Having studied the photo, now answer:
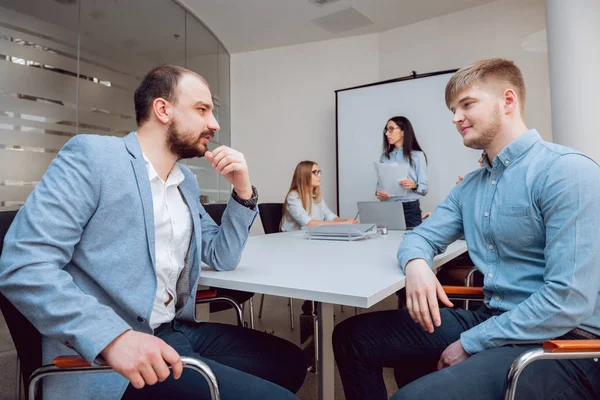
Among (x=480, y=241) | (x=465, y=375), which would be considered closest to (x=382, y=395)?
(x=465, y=375)

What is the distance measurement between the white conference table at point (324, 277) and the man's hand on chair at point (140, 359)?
35 cm

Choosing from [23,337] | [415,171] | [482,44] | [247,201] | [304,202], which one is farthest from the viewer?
[482,44]

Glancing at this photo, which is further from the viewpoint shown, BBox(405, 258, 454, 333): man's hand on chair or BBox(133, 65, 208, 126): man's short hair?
BBox(133, 65, 208, 126): man's short hair

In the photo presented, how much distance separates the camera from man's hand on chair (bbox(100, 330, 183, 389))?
0.77m

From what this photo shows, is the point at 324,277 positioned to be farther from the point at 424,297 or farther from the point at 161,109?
the point at 161,109

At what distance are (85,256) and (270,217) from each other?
240 cm

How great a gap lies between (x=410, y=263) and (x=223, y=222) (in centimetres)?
63

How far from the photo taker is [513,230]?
1.12 metres

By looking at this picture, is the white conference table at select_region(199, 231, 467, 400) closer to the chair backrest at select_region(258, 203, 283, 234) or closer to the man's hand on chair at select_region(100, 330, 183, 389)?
the man's hand on chair at select_region(100, 330, 183, 389)

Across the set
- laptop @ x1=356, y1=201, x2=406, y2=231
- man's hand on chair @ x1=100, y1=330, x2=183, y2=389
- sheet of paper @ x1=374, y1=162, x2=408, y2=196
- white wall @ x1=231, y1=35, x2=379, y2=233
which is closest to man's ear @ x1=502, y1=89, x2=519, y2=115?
man's hand on chair @ x1=100, y1=330, x2=183, y2=389

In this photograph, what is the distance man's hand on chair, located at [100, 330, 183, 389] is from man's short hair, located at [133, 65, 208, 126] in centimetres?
70

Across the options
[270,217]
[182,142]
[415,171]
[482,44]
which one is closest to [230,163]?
[182,142]

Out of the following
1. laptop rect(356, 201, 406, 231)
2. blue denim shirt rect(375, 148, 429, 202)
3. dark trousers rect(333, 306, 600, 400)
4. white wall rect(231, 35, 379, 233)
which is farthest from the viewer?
white wall rect(231, 35, 379, 233)

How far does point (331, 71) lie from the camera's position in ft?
17.9
